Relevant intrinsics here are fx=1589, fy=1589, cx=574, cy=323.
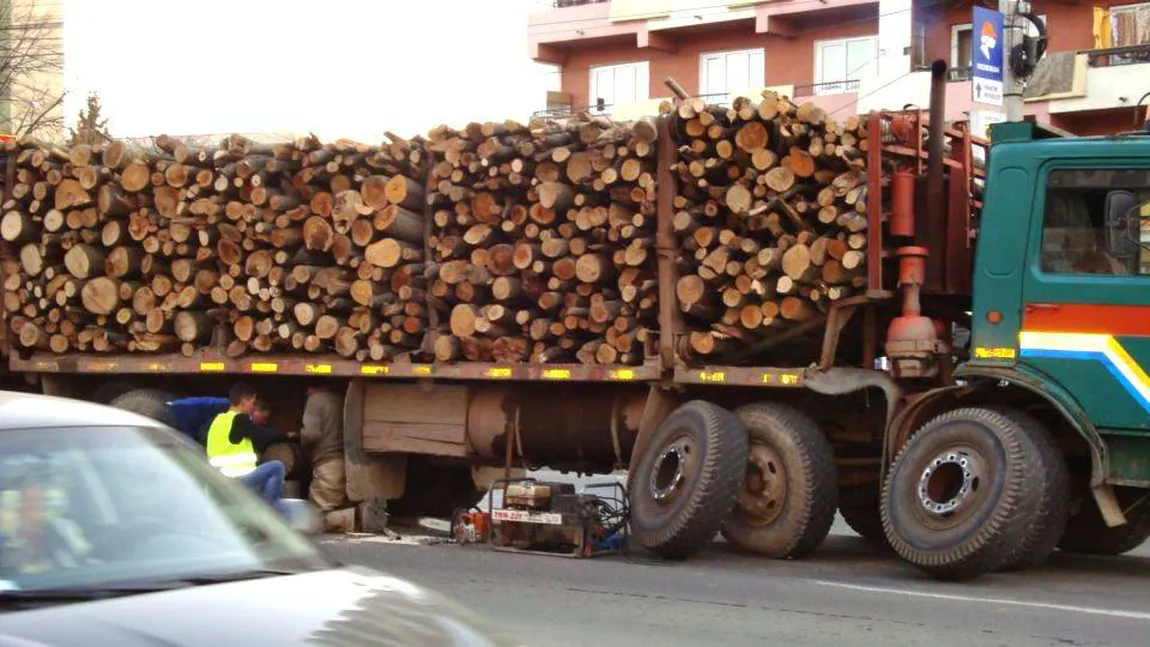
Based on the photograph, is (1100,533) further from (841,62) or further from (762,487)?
(841,62)

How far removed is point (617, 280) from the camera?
1208 centimetres

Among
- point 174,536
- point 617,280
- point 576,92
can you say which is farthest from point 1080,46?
point 174,536

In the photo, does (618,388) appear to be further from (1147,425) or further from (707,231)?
(1147,425)

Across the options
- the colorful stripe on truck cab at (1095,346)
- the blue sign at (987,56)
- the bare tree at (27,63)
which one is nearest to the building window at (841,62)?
the blue sign at (987,56)

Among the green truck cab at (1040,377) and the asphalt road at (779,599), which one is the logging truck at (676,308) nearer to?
the green truck cab at (1040,377)

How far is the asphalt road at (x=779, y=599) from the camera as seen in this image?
834 centimetres

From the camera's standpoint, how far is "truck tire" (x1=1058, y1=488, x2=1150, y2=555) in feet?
36.2

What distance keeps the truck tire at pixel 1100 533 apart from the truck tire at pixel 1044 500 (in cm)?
101

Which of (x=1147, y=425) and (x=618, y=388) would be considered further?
(x=618, y=388)

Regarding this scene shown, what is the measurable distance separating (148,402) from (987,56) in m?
11.1

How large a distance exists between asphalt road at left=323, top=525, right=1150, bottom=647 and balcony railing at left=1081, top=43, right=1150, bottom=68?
1853 centimetres

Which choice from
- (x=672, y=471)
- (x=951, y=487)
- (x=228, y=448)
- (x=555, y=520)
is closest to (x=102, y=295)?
(x=228, y=448)

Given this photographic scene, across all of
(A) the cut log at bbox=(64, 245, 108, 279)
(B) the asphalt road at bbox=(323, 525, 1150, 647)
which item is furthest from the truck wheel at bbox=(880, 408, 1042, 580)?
(A) the cut log at bbox=(64, 245, 108, 279)

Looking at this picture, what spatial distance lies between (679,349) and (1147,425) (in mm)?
3320
